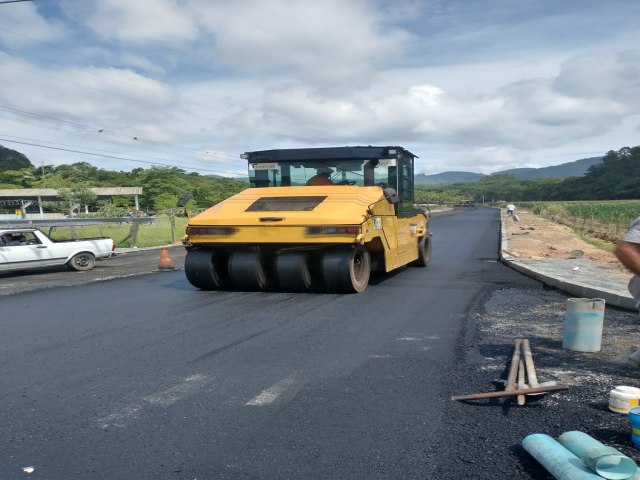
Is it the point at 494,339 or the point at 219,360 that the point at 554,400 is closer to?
the point at 494,339

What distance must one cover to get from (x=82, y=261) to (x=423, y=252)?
29.0 ft

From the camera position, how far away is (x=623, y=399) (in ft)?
11.8

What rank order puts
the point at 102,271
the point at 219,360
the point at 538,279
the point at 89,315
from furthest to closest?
the point at 102,271
the point at 538,279
the point at 89,315
the point at 219,360

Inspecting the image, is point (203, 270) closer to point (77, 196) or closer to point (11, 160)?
point (77, 196)

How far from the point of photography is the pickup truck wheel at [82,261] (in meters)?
14.2

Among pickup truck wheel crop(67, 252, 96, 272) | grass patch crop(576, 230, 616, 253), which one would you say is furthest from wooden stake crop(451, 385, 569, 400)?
grass patch crop(576, 230, 616, 253)

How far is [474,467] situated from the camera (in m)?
3.03

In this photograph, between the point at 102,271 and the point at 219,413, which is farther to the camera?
the point at 102,271

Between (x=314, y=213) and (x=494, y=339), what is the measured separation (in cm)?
352

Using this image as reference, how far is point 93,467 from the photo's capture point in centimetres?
308

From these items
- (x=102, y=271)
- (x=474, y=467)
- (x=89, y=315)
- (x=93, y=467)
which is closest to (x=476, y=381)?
(x=474, y=467)

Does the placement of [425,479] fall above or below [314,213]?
below

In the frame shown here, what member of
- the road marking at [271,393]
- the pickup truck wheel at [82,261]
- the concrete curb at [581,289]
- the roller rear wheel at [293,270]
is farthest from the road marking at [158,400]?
the pickup truck wheel at [82,261]

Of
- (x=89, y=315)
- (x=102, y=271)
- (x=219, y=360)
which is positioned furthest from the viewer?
(x=102, y=271)
